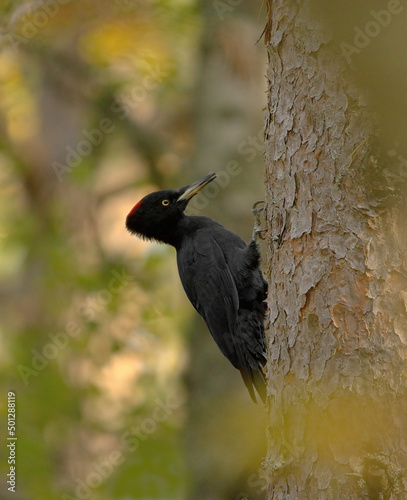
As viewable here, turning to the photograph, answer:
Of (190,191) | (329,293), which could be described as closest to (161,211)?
(190,191)

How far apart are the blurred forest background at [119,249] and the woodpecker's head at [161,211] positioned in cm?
123

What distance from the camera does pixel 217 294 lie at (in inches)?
173

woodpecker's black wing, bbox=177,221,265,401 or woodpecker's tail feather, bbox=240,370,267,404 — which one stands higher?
woodpecker's black wing, bbox=177,221,265,401

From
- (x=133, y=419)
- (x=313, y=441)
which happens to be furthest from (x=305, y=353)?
(x=133, y=419)

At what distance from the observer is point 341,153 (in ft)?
8.11

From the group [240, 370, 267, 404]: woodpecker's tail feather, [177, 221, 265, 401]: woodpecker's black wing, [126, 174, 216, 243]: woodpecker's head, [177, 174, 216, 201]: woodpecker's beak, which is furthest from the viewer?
[126, 174, 216, 243]: woodpecker's head

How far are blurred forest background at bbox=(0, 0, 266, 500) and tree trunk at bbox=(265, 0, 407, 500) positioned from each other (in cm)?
201

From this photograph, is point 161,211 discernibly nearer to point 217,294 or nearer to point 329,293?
point 217,294

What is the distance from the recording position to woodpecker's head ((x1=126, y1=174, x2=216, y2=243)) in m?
4.79

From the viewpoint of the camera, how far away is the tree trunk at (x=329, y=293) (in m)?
→ 2.22

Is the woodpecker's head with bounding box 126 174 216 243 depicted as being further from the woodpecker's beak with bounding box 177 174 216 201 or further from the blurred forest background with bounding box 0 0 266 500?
the blurred forest background with bounding box 0 0 266 500

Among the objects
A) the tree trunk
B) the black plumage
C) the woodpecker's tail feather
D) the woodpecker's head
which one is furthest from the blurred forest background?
the tree trunk

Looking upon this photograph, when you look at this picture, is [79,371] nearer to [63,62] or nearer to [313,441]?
[63,62]

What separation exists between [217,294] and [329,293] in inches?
79.3
